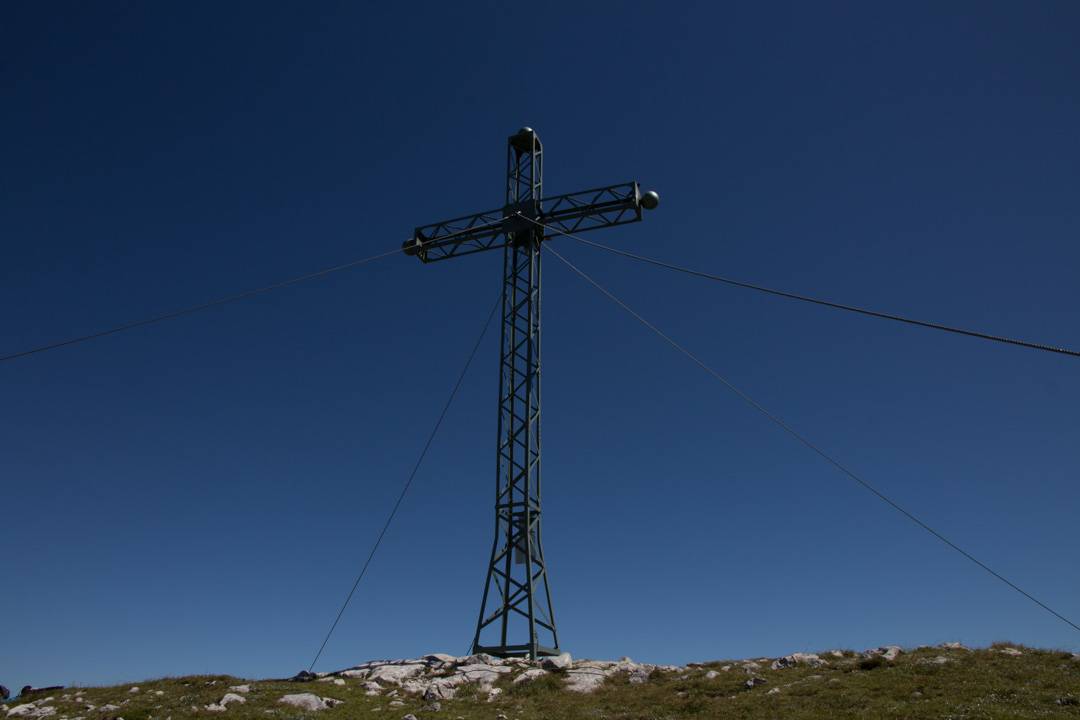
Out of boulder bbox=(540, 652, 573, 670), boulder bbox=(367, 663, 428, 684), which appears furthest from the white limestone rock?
boulder bbox=(540, 652, 573, 670)

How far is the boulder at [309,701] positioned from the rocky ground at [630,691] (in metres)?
0.06

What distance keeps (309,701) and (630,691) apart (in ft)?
32.3

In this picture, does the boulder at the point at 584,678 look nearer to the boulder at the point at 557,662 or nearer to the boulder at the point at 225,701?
the boulder at the point at 557,662

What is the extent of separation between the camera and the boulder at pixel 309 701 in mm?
21031

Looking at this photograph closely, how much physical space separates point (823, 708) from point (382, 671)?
14845mm

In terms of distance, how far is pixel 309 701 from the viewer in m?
21.3

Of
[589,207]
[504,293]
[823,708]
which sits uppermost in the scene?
[589,207]

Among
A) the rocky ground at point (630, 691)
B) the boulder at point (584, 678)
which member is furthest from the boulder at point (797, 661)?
the boulder at point (584, 678)

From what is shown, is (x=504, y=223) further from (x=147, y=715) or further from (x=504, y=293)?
(x=147, y=715)

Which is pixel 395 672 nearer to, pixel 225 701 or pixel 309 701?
pixel 309 701

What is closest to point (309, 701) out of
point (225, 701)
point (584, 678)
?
point (225, 701)

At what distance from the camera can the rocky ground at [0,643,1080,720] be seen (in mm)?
19031

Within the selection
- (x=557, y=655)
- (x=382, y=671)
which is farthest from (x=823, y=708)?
(x=382, y=671)

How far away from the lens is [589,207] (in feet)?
104
